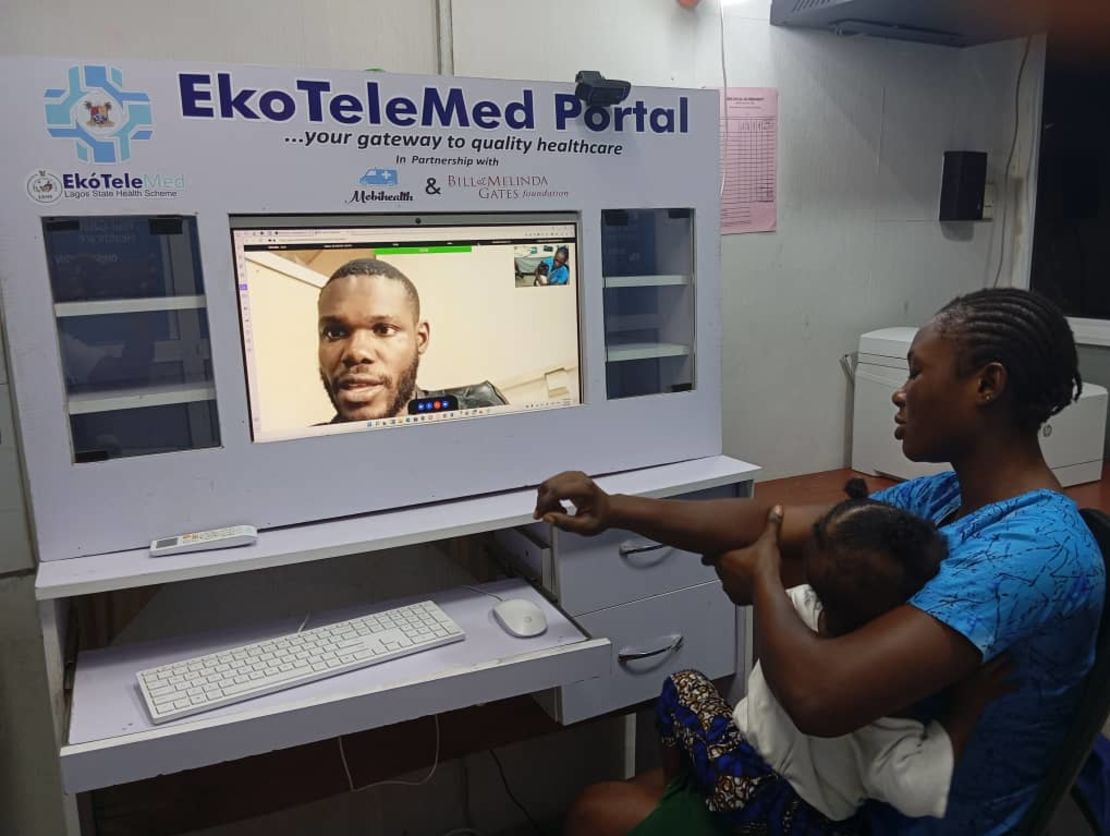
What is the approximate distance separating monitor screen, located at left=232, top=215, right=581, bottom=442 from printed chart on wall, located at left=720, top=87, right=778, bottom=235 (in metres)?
0.73

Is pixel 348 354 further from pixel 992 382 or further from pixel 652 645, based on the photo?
pixel 992 382

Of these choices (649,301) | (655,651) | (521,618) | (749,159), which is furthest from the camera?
(749,159)

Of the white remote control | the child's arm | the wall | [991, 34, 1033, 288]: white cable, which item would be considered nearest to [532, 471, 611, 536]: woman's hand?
the white remote control

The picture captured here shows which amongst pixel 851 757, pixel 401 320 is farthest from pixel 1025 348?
pixel 401 320

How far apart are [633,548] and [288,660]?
658mm

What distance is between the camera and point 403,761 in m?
1.76

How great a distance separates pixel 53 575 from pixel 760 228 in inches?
71.4

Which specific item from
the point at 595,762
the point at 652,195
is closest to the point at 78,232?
the point at 652,195

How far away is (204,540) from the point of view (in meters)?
1.39

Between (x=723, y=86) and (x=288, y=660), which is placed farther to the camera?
(x=723, y=86)

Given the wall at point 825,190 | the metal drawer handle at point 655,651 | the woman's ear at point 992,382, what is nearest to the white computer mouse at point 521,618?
the metal drawer handle at point 655,651

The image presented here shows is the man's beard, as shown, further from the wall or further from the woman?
the wall

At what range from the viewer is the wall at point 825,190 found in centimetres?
214

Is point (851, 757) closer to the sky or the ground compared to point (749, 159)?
closer to the ground
